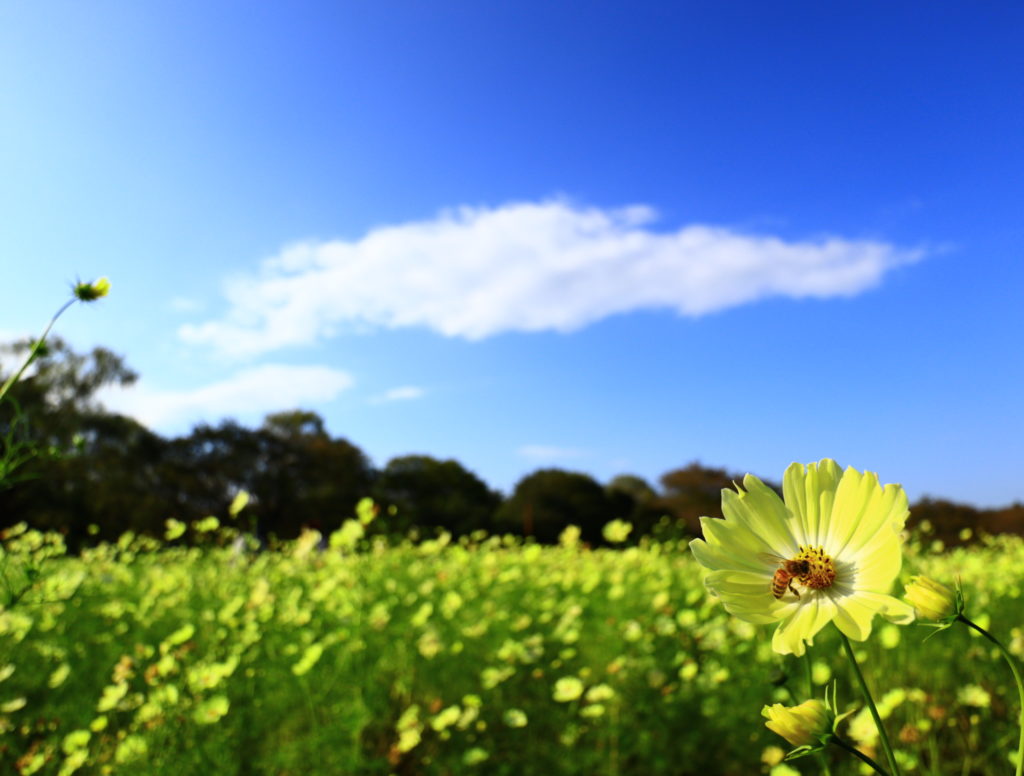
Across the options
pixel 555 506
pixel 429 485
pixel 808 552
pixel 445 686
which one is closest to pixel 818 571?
pixel 808 552

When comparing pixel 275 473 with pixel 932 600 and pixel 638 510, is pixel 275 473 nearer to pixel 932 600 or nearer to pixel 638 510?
pixel 638 510

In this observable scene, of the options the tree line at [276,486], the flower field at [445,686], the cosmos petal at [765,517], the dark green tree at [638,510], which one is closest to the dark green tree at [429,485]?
the tree line at [276,486]

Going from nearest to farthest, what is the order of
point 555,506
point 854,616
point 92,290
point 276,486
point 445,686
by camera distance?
point 854,616 < point 92,290 < point 445,686 < point 555,506 < point 276,486

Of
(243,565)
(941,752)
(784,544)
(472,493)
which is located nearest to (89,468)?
(472,493)

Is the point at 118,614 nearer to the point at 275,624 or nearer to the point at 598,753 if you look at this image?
the point at 275,624

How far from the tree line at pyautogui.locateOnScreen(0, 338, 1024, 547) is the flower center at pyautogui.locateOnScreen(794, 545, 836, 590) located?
12081mm

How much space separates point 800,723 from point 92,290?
1.33 m

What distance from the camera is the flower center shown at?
58 cm

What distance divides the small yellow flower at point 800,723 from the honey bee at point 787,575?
81mm

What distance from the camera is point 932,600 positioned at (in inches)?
22.8

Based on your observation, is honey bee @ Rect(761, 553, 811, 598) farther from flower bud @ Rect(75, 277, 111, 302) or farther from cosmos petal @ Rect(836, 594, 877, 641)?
flower bud @ Rect(75, 277, 111, 302)

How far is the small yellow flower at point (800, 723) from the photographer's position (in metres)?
0.55

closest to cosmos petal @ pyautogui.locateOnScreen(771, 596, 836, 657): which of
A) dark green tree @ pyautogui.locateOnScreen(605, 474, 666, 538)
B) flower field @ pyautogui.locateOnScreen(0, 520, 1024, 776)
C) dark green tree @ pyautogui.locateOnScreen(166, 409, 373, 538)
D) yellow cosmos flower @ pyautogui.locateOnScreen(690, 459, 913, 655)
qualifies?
yellow cosmos flower @ pyautogui.locateOnScreen(690, 459, 913, 655)

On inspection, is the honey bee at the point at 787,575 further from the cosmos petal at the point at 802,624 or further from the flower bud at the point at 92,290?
the flower bud at the point at 92,290
